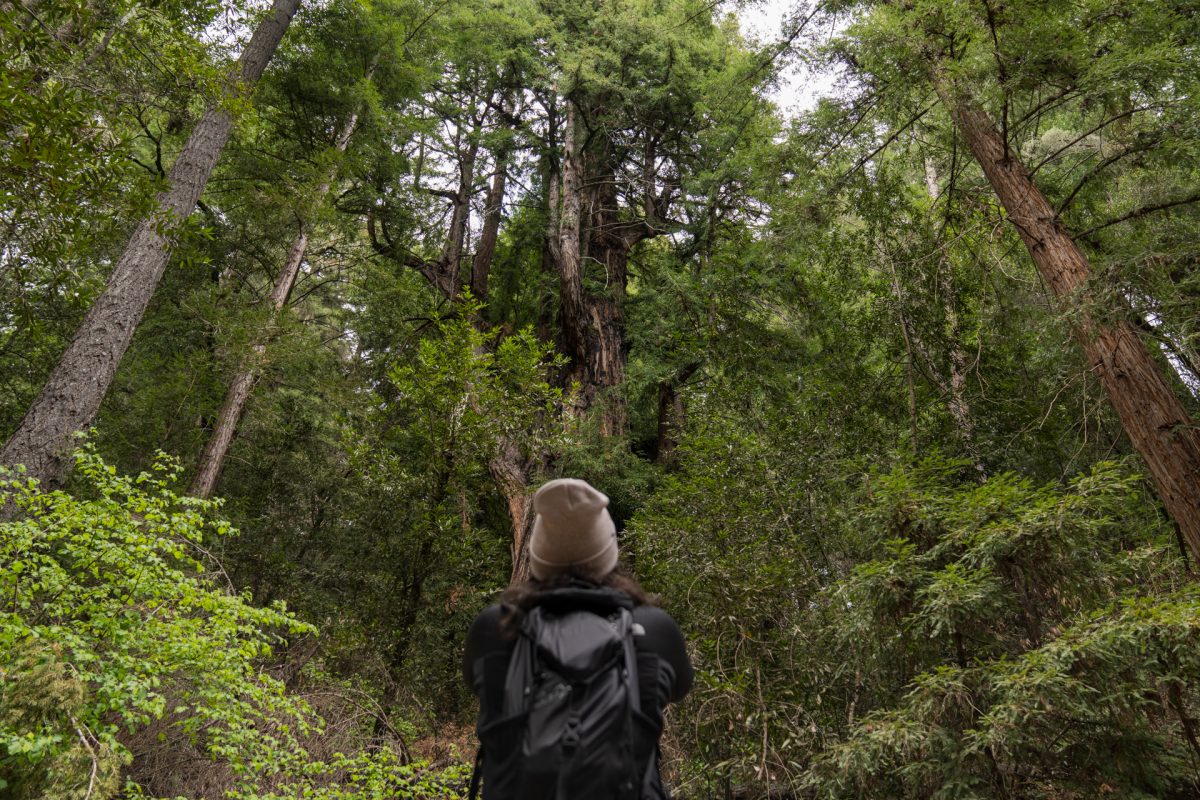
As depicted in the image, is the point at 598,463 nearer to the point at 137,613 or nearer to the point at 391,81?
the point at 137,613

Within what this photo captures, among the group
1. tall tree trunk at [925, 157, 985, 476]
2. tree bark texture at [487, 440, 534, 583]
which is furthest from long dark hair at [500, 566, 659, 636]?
tree bark texture at [487, 440, 534, 583]

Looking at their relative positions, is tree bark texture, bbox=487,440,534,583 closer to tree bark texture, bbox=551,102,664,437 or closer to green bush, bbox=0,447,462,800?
tree bark texture, bbox=551,102,664,437

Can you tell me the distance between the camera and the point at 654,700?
5.58ft

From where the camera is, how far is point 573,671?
157 centimetres

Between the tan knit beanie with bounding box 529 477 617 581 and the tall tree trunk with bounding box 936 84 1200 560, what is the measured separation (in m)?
4.65

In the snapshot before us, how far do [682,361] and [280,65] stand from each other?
7.91 m

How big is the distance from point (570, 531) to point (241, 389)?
938cm

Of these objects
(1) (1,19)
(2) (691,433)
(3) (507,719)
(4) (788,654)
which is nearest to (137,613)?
(1) (1,19)

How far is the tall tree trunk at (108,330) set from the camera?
5.32m

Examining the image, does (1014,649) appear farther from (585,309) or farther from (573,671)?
(585,309)

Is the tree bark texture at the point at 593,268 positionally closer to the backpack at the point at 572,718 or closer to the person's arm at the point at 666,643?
the person's arm at the point at 666,643

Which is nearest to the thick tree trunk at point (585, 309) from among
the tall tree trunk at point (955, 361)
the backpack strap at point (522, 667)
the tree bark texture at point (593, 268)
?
the tree bark texture at point (593, 268)

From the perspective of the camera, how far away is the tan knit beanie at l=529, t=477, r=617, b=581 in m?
1.88

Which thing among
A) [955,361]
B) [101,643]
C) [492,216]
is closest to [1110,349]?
[955,361]
